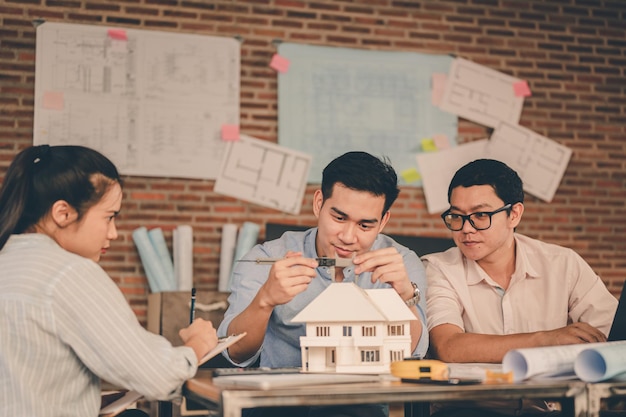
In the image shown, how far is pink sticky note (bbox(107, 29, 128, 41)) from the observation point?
4.95m

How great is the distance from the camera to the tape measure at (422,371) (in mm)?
1669

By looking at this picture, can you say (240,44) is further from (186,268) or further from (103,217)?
(103,217)

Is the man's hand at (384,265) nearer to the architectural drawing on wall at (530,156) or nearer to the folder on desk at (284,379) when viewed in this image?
the folder on desk at (284,379)

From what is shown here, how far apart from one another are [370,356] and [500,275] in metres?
1.14

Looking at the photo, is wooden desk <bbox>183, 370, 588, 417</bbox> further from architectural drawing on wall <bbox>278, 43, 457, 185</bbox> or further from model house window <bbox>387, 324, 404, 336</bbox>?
architectural drawing on wall <bbox>278, 43, 457, 185</bbox>

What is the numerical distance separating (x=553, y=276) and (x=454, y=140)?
8.93 feet

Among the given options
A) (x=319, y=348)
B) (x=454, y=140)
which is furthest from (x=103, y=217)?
(x=454, y=140)

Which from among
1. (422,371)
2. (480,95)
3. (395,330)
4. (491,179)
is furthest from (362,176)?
(480,95)

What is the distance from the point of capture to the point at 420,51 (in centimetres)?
546

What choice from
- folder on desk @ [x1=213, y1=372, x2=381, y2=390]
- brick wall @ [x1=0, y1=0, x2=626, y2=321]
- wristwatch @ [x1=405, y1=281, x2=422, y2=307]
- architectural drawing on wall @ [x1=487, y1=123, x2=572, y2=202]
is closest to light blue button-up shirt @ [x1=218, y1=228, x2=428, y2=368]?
wristwatch @ [x1=405, y1=281, x2=422, y2=307]

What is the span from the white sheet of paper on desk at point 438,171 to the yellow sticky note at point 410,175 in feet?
0.14

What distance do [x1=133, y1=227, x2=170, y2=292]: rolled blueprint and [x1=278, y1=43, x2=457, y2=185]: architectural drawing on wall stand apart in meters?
1.06

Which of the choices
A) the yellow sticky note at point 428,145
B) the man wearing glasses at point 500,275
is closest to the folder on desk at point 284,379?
the man wearing glasses at point 500,275

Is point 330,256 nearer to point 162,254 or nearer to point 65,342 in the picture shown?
point 65,342
